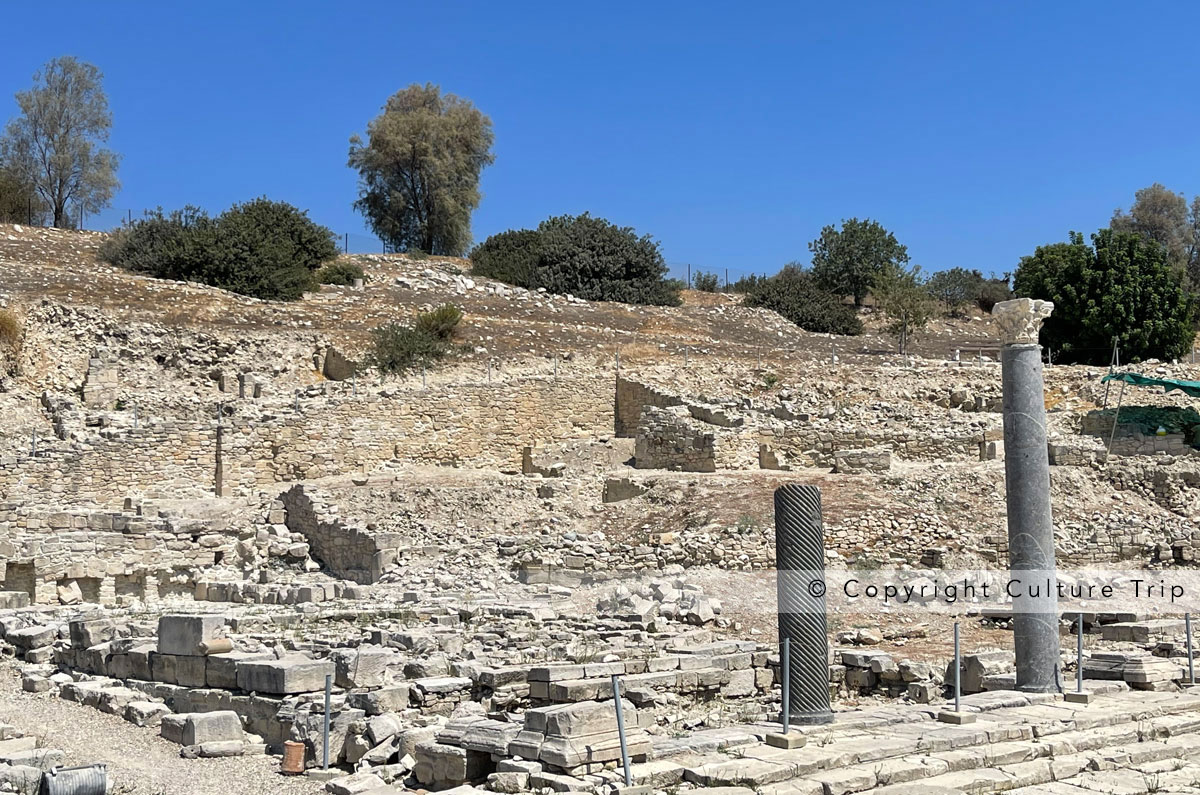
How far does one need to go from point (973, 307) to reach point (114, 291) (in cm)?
3762

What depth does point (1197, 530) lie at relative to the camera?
70.1 feet

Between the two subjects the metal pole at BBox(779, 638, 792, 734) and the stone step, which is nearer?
the stone step

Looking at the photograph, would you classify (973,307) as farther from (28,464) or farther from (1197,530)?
(28,464)

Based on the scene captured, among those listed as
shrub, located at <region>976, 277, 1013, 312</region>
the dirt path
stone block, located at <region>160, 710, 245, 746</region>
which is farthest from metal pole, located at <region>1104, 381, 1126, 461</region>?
shrub, located at <region>976, 277, 1013, 312</region>

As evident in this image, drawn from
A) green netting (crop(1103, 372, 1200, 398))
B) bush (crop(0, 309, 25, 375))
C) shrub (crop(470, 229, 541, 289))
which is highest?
shrub (crop(470, 229, 541, 289))

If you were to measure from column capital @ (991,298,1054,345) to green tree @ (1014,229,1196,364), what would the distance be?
2957 centimetres

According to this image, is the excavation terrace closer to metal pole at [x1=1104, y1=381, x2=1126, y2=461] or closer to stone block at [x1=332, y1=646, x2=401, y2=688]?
stone block at [x1=332, y1=646, x2=401, y2=688]

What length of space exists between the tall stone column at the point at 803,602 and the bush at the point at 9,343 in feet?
67.7

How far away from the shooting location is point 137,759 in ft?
35.0

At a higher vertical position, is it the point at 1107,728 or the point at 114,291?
the point at 114,291

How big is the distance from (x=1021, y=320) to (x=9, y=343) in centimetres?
2180

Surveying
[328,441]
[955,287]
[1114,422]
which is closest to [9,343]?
[328,441]

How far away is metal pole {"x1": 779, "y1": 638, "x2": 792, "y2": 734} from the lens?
34.2ft

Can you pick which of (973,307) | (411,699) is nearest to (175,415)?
(411,699)
